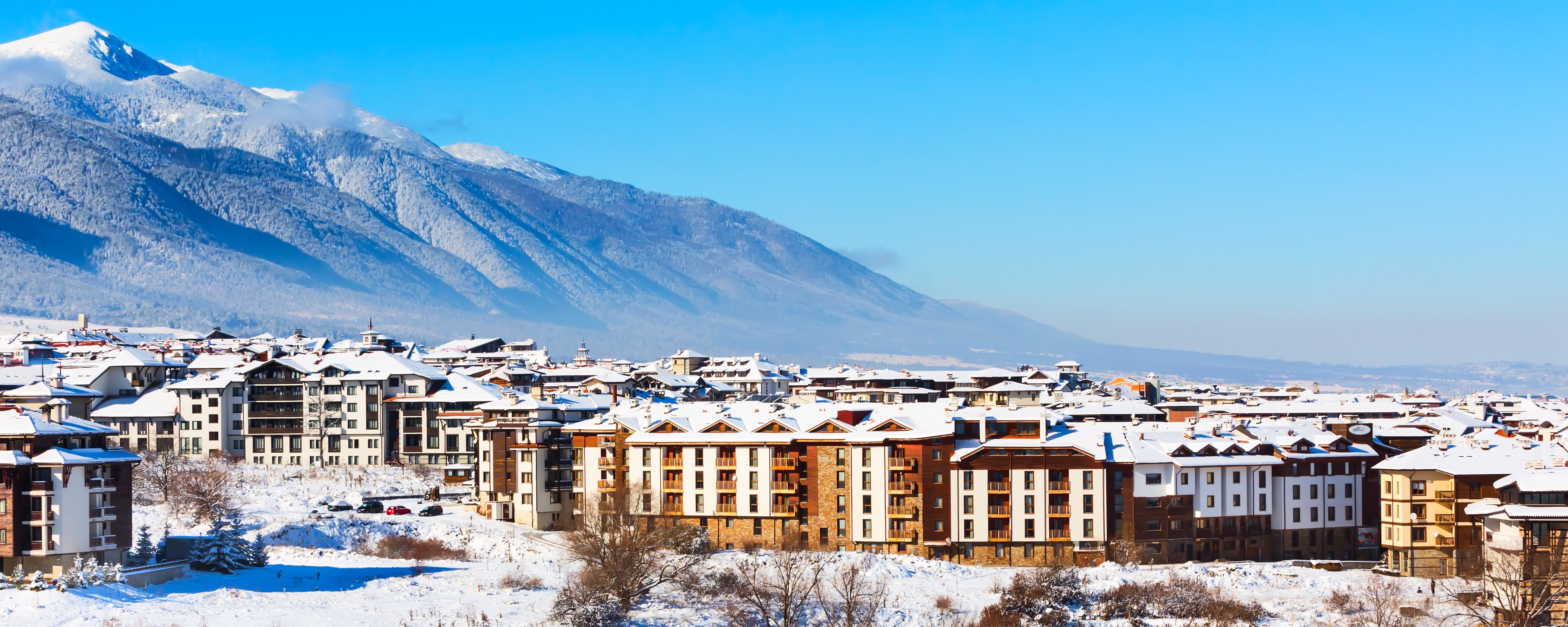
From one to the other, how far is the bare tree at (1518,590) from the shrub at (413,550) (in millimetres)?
42511

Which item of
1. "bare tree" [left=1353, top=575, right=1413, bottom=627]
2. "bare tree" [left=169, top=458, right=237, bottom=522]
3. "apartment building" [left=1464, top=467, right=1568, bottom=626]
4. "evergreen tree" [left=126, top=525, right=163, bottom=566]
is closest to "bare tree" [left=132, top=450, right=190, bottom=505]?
"bare tree" [left=169, top=458, right=237, bottom=522]

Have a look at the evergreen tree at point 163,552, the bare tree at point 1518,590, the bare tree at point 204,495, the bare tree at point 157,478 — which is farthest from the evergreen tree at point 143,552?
the bare tree at point 1518,590

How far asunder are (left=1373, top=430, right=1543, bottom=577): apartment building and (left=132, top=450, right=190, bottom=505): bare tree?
194ft

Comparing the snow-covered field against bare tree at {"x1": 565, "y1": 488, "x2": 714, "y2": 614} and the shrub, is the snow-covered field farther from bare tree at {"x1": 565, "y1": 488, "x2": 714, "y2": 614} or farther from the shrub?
bare tree at {"x1": 565, "y1": 488, "x2": 714, "y2": 614}

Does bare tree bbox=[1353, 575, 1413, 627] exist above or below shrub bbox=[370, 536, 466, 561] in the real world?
below

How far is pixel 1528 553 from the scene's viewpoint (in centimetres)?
6962

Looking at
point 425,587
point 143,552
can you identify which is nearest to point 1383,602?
point 425,587

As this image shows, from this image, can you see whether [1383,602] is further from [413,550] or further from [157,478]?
Answer: [157,478]

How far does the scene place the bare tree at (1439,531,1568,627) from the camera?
63719mm

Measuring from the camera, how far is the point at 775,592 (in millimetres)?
73125

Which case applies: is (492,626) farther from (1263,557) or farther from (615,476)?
(1263,557)

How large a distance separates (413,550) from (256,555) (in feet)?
28.9

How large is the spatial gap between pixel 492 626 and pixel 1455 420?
8668 centimetres

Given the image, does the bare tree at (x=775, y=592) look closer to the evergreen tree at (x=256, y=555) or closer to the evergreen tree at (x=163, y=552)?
the evergreen tree at (x=256, y=555)
